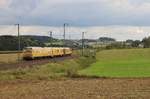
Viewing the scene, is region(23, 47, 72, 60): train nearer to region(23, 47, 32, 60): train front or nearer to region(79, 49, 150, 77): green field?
region(23, 47, 32, 60): train front

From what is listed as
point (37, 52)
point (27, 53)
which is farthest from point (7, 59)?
point (37, 52)

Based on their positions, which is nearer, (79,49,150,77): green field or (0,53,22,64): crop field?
(79,49,150,77): green field

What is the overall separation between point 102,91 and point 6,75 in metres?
15.4

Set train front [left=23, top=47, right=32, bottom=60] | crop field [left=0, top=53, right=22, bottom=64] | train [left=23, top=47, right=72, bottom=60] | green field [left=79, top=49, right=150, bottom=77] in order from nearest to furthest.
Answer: green field [left=79, top=49, right=150, bottom=77], crop field [left=0, top=53, right=22, bottom=64], train front [left=23, top=47, right=32, bottom=60], train [left=23, top=47, right=72, bottom=60]

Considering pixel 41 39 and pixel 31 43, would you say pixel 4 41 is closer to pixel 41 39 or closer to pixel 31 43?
pixel 31 43

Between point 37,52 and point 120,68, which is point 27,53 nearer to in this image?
point 37,52

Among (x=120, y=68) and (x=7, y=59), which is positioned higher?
(x=120, y=68)

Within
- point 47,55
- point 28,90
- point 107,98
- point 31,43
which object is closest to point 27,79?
point 28,90

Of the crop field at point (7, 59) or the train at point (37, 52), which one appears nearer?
the crop field at point (7, 59)

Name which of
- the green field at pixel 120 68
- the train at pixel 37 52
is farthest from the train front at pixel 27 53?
the green field at pixel 120 68

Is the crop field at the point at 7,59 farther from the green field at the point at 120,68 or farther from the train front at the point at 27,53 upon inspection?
Result: the green field at the point at 120,68

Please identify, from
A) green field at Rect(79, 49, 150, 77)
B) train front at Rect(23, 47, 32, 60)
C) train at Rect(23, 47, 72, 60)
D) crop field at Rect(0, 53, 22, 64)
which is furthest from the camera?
train at Rect(23, 47, 72, 60)

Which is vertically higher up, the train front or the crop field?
the train front

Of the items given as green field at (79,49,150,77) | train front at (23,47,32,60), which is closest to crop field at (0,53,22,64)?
train front at (23,47,32,60)
